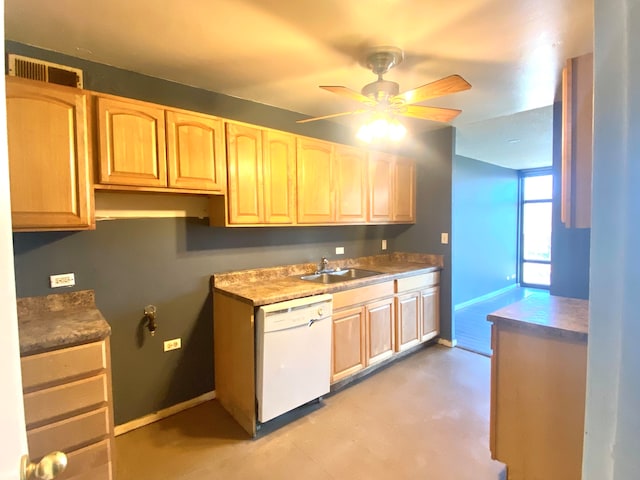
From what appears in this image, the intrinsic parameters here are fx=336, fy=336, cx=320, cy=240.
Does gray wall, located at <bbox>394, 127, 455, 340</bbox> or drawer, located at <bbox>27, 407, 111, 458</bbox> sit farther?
gray wall, located at <bbox>394, 127, 455, 340</bbox>

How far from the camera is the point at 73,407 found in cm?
163

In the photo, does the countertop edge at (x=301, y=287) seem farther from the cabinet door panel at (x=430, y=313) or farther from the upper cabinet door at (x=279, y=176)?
the upper cabinet door at (x=279, y=176)

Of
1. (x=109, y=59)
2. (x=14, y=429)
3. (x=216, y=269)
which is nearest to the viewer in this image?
(x=14, y=429)

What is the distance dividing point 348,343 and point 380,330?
0.46 m

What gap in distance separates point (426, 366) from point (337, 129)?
2.65 meters

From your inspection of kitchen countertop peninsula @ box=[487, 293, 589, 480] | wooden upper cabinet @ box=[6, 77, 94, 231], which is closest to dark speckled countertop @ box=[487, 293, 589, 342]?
kitchen countertop peninsula @ box=[487, 293, 589, 480]

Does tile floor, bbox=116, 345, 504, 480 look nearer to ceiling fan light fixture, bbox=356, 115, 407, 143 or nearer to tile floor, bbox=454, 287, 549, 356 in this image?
tile floor, bbox=454, 287, 549, 356

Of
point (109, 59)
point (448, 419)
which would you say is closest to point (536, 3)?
point (109, 59)

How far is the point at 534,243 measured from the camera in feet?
23.0

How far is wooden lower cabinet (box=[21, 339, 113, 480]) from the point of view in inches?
60.4

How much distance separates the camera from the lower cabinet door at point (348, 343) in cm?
285

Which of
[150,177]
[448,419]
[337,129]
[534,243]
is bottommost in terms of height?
[448,419]

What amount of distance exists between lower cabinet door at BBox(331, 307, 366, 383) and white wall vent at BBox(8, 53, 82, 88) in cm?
244

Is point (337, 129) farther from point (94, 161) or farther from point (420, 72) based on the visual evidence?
point (94, 161)
